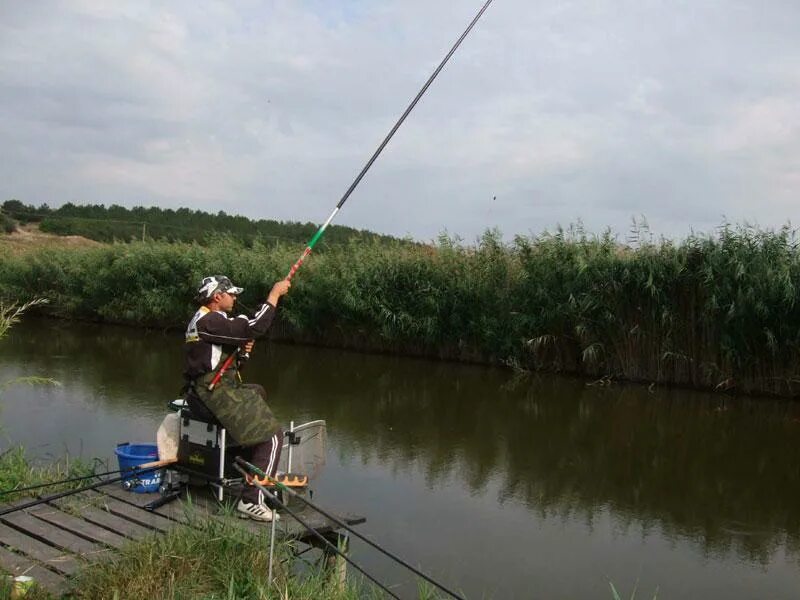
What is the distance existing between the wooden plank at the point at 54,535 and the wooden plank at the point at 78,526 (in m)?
0.03

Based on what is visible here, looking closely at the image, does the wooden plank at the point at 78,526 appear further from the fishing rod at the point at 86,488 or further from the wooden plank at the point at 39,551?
the wooden plank at the point at 39,551

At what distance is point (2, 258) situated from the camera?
26.0m

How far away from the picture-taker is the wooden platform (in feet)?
13.3

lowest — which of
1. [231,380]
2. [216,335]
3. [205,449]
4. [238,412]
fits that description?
[205,449]

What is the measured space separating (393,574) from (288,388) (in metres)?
7.20

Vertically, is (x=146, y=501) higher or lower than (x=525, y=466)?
higher

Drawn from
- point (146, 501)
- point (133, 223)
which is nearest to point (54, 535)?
point (146, 501)

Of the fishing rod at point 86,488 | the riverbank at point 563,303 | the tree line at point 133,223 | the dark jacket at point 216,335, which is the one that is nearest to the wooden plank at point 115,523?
the fishing rod at point 86,488

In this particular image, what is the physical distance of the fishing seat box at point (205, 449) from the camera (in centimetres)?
492

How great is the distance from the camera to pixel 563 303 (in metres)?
13.7

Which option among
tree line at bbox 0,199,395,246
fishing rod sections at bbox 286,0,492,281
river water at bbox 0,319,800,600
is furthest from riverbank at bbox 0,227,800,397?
tree line at bbox 0,199,395,246

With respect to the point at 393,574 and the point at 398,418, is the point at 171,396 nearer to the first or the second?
the point at 398,418

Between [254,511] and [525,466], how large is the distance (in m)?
4.12

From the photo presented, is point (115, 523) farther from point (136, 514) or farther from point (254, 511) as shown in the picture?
point (254, 511)
